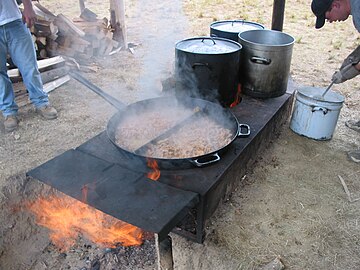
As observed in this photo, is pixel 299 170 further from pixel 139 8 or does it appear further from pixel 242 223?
pixel 139 8

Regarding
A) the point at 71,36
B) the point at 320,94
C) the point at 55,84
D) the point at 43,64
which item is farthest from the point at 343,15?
the point at 71,36

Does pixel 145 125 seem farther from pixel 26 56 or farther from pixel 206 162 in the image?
pixel 26 56

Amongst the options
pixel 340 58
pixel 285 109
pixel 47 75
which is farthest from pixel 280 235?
pixel 340 58

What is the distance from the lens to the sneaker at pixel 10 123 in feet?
14.4

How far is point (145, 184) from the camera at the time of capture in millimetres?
2451

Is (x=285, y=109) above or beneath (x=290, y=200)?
above

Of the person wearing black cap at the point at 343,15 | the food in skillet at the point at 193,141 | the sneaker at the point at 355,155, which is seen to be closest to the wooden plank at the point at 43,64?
the food in skillet at the point at 193,141

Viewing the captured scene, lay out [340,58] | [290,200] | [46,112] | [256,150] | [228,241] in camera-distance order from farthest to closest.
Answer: [340,58], [46,112], [256,150], [290,200], [228,241]

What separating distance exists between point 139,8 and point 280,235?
1017 centimetres

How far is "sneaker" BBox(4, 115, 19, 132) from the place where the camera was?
14.4ft

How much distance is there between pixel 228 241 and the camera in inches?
103

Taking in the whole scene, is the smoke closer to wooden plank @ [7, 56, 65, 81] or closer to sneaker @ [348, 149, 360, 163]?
wooden plank @ [7, 56, 65, 81]

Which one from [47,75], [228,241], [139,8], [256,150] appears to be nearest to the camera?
[228,241]

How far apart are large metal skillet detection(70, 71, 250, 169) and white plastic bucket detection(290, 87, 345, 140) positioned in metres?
1.07
